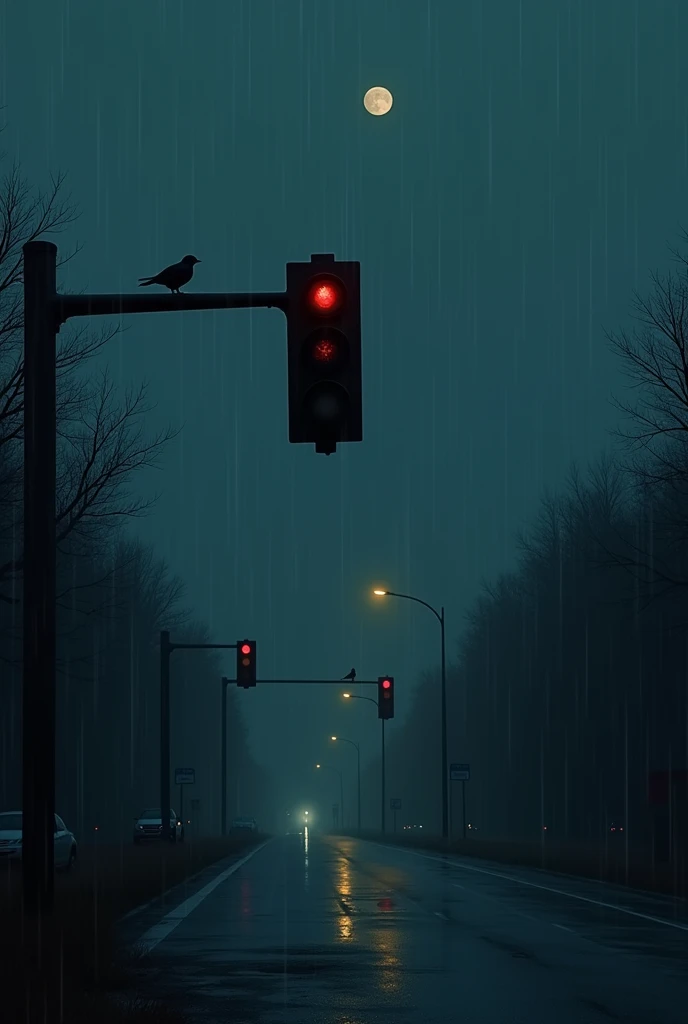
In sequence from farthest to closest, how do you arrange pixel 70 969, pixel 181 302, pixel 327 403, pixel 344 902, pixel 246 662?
pixel 246 662 < pixel 344 902 < pixel 70 969 < pixel 181 302 < pixel 327 403

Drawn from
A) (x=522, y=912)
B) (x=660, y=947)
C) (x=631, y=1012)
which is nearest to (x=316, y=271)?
(x=631, y=1012)

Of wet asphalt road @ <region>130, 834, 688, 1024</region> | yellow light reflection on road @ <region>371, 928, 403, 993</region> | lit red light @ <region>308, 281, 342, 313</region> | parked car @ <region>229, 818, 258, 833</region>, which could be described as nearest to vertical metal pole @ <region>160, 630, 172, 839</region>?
wet asphalt road @ <region>130, 834, 688, 1024</region>

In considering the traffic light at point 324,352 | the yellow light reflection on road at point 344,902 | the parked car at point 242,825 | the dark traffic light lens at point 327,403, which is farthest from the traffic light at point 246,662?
the parked car at point 242,825

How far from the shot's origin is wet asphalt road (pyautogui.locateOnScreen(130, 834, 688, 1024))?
42.7 ft

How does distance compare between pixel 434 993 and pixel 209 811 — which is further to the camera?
pixel 209 811

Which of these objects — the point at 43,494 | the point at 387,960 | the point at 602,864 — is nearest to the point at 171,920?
the point at 387,960

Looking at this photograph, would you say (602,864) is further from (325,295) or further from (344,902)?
(325,295)

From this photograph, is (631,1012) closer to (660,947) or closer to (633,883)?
(660,947)

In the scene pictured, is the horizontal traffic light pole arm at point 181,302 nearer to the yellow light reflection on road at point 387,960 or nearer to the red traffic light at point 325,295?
the red traffic light at point 325,295

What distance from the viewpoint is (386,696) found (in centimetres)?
5297

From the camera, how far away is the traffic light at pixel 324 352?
36.3 ft

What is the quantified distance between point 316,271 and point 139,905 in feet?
59.0

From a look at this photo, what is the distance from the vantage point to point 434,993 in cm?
1404

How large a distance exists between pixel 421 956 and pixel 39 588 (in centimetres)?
754
